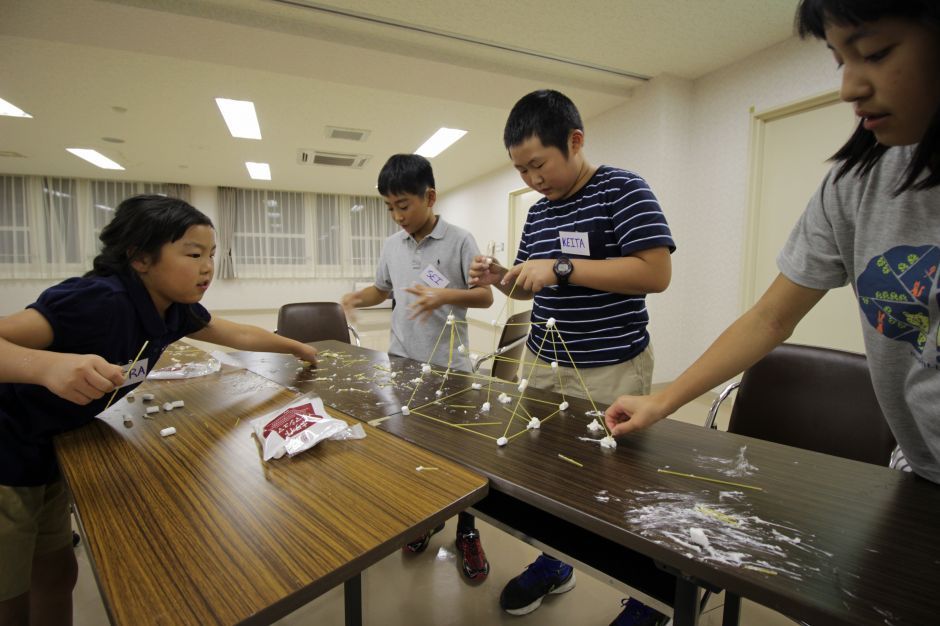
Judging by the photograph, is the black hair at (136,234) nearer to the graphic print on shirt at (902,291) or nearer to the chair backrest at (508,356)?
the chair backrest at (508,356)

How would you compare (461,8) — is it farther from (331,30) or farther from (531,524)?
(531,524)

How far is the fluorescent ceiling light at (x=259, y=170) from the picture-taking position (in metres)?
7.15

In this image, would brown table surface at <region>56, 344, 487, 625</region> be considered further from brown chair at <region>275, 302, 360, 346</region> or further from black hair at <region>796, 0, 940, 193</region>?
brown chair at <region>275, 302, 360, 346</region>

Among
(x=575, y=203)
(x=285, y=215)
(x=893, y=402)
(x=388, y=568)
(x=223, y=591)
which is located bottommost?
(x=388, y=568)

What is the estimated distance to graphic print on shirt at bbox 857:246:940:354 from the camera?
70 centimetres

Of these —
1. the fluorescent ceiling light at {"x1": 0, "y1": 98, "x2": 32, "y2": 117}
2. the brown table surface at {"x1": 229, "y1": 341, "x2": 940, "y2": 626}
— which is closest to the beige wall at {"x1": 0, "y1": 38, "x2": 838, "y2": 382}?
the brown table surface at {"x1": 229, "y1": 341, "x2": 940, "y2": 626}

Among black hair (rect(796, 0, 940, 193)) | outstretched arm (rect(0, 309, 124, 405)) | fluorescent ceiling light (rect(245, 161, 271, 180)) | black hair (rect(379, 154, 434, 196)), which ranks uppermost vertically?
fluorescent ceiling light (rect(245, 161, 271, 180))

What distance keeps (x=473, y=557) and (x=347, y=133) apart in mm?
5267

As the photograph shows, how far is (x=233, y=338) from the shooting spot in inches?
64.9

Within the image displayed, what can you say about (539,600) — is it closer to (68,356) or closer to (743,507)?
(743,507)

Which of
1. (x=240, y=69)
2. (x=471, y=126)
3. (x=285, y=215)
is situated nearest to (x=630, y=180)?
(x=240, y=69)

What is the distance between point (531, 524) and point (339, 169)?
298 inches

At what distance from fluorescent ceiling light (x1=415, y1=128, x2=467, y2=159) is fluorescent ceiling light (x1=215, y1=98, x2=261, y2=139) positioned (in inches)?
84.8

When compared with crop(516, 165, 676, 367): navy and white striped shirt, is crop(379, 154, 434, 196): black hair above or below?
above
